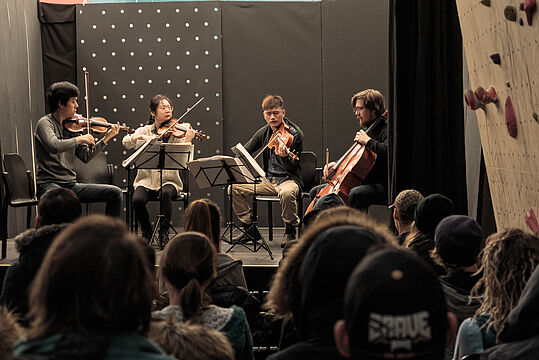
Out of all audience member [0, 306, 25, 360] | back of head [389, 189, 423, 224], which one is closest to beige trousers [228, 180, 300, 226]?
back of head [389, 189, 423, 224]

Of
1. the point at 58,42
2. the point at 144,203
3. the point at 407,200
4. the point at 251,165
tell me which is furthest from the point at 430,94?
the point at 58,42

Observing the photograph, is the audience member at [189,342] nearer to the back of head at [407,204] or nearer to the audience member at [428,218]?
the audience member at [428,218]

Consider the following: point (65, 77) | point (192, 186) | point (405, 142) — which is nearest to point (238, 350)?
point (405, 142)

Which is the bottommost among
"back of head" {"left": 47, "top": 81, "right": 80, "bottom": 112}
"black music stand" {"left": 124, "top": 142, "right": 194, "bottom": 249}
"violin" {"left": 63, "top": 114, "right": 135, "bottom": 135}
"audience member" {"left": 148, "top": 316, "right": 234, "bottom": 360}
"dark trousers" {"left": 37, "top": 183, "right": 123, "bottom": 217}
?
"dark trousers" {"left": 37, "top": 183, "right": 123, "bottom": 217}

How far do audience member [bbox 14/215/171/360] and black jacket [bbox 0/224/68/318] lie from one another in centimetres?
169

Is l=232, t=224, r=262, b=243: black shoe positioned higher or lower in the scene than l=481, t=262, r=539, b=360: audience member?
lower

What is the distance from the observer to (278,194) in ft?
22.0

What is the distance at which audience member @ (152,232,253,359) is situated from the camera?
214 centimetres

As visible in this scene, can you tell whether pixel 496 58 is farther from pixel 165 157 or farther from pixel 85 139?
pixel 85 139

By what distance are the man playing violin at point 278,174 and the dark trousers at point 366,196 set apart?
0.85 meters

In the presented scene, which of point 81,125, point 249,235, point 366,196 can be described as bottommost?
point 249,235

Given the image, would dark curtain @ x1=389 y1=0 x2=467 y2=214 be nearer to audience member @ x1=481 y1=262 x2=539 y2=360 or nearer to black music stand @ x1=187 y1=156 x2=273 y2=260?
black music stand @ x1=187 y1=156 x2=273 y2=260

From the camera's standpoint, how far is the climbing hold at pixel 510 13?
316cm

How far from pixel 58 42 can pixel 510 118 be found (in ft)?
19.8
